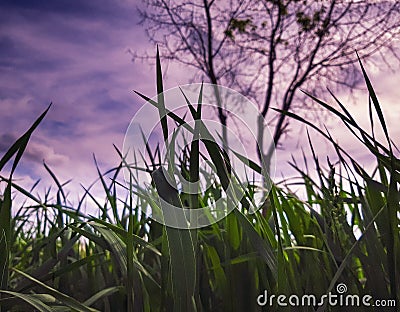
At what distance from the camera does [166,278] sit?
12.5 inches

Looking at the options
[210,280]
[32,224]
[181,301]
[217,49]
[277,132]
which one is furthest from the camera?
[217,49]

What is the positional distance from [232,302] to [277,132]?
4311 millimetres

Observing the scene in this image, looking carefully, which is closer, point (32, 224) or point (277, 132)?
point (32, 224)

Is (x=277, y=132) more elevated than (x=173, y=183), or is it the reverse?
(x=277, y=132)

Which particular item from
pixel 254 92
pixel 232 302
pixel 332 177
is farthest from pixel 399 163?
pixel 254 92

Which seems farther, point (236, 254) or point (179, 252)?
point (236, 254)

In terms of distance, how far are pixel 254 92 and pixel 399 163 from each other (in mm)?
4717

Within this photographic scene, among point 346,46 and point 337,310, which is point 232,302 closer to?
point 337,310

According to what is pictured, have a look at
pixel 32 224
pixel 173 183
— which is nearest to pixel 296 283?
pixel 173 183

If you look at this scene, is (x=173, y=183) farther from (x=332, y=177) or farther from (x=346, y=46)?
(x=346, y=46)

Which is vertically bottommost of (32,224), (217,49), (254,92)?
(32,224)

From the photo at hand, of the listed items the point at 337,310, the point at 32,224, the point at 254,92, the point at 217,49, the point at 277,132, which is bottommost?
the point at 337,310

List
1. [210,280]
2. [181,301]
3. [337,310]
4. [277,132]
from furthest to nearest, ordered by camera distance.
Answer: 1. [277,132]
2. [210,280]
3. [337,310]
4. [181,301]

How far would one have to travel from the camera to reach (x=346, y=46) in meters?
4.87
